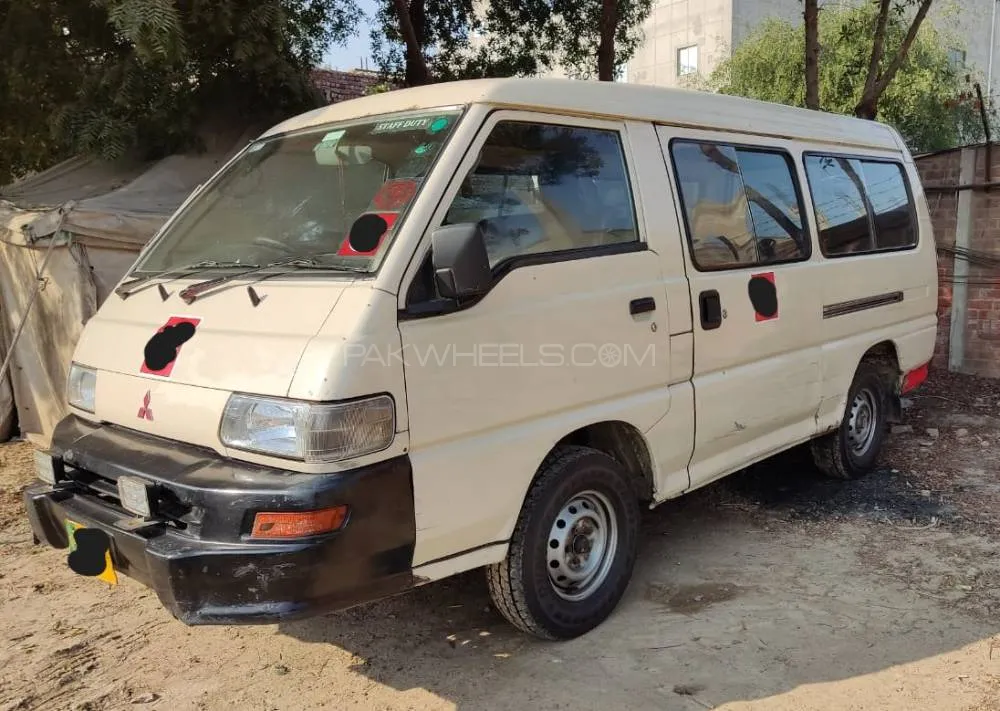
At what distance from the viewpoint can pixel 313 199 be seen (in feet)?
11.1

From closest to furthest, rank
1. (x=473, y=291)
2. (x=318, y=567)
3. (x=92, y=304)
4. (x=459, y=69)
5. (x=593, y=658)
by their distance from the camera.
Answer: (x=318, y=567)
(x=473, y=291)
(x=593, y=658)
(x=92, y=304)
(x=459, y=69)

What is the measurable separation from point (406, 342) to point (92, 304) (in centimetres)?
401

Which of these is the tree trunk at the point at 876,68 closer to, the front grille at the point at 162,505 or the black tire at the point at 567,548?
the black tire at the point at 567,548

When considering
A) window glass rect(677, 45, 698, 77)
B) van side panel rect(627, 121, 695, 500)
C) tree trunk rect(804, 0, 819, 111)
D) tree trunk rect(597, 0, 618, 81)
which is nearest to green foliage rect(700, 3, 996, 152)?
window glass rect(677, 45, 698, 77)

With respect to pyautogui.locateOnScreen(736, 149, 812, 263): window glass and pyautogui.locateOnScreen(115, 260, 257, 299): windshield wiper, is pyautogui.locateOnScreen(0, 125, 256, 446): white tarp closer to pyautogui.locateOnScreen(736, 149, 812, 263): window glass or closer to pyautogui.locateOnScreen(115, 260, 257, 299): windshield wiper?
pyautogui.locateOnScreen(115, 260, 257, 299): windshield wiper

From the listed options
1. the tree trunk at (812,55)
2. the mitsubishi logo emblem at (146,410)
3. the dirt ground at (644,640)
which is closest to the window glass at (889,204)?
the dirt ground at (644,640)

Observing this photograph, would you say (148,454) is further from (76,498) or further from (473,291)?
(473,291)

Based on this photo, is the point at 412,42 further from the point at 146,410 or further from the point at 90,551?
the point at 90,551

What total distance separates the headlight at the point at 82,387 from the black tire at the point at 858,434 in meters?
4.16

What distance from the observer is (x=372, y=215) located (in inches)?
116

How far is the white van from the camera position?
259cm

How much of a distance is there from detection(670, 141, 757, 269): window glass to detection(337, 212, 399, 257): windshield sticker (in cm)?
151

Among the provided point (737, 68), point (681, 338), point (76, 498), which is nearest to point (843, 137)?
point (681, 338)

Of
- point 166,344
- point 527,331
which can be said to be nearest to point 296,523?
point 166,344
